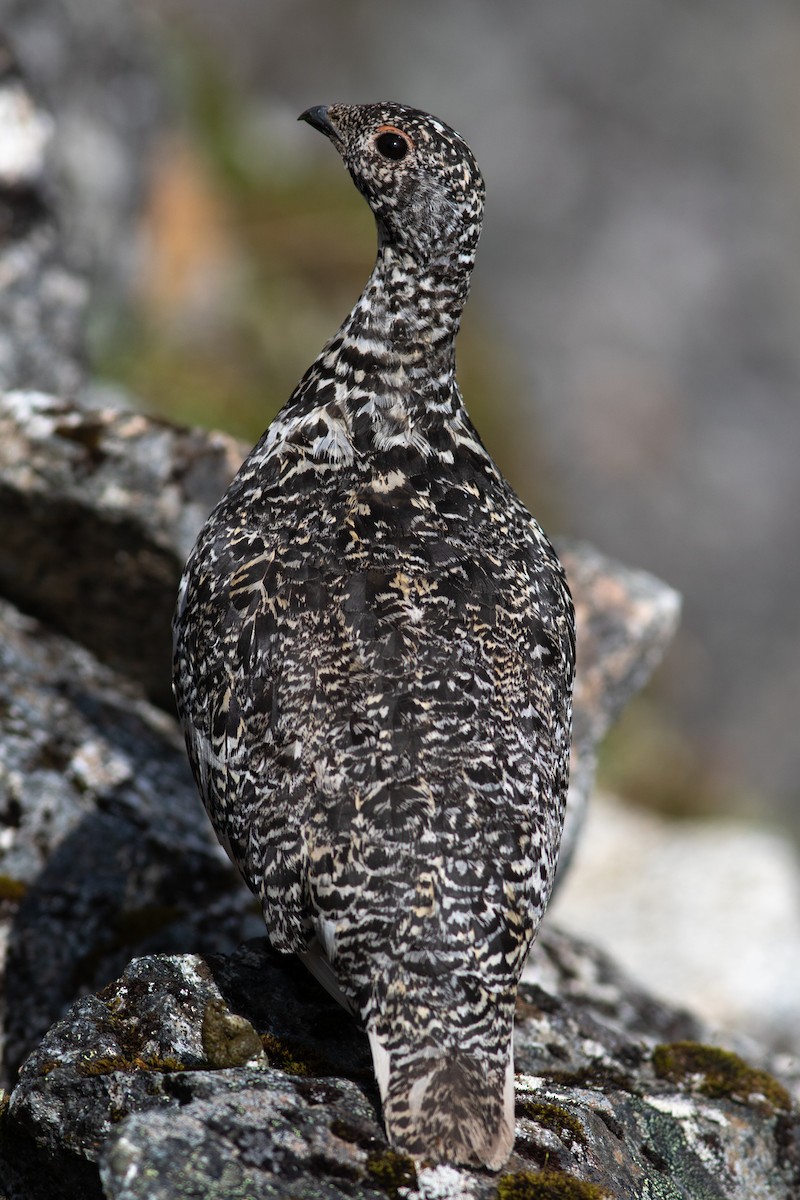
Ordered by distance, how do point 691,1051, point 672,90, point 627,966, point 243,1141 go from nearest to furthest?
point 243,1141
point 691,1051
point 627,966
point 672,90

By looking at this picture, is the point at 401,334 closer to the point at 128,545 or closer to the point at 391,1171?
the point at 128,545

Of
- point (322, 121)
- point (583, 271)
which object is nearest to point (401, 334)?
point (322, 121)

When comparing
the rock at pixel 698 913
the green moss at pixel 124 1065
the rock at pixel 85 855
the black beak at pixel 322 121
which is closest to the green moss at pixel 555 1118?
the green moss at pixel 124 1065

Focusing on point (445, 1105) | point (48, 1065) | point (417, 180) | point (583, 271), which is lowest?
point (48, 1065)

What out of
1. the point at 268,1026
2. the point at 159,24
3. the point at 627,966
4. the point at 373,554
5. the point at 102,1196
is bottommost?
the point at 627,966

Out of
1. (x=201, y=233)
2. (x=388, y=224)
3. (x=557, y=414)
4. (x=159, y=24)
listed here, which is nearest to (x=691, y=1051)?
(x=388, y=224)

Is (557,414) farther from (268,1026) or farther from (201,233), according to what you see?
(268,1026)

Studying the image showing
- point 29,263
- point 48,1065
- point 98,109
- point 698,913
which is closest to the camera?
→ point 48,1065
